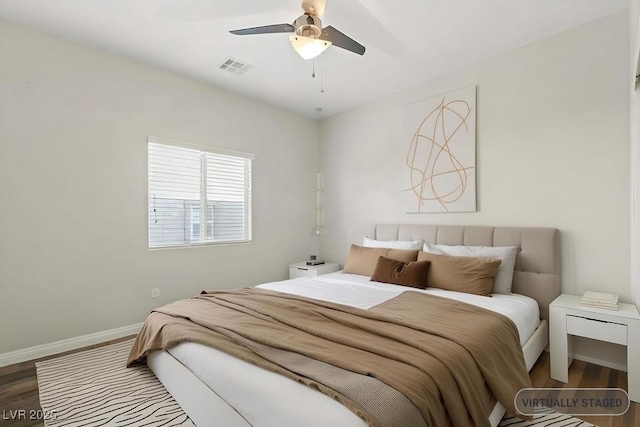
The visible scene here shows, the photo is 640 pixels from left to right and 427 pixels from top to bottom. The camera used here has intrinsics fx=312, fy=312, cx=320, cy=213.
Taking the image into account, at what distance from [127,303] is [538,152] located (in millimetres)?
4224

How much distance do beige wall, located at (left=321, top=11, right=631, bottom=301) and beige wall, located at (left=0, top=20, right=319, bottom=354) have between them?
2.76 m

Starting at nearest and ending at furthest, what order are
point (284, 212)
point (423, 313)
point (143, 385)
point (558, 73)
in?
1. point (423, 313)
2. point (143, 385)
3. point (558, 73)
4. point (284, 212)

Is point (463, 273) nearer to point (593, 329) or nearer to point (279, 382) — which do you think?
point (593, 329)

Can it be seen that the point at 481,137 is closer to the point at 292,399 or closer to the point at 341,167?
the point at 341,167

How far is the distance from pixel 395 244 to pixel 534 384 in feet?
5.54

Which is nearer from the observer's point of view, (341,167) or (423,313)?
(423,313)

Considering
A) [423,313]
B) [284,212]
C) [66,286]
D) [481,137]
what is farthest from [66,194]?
A: [481,137]

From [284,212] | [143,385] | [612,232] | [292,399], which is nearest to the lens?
[292,399]

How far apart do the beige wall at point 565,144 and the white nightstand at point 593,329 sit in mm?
488

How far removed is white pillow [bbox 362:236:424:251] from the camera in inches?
132

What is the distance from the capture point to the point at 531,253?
2766 millimetres

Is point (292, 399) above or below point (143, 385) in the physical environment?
above

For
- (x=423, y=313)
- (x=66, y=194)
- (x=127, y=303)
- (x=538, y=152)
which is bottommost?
(x=127, y=303)

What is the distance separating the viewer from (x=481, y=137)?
3.22m
